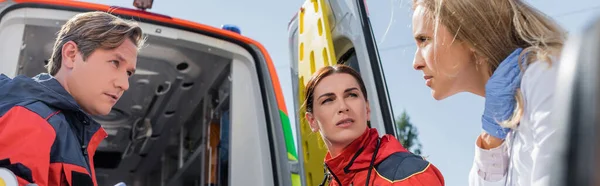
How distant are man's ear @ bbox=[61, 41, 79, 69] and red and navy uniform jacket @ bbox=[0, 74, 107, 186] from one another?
0.08 metres

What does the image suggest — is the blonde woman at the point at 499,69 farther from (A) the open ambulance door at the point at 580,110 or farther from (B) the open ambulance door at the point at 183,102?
(B) the open ambulance door at the point at 183,102

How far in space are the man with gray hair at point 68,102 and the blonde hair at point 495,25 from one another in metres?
1.05

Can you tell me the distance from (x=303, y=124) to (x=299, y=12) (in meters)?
0.65

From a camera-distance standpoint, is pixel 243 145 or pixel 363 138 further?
pixel 243 145

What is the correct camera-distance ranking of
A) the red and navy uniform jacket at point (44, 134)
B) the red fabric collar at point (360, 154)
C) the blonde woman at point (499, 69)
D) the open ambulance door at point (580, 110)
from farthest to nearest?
1. the red fabric collar at point (360, 154)
2. the red and navy uniform jacket at point (44, 134)
3. the blonde woman at point (499, 69)
4. the open ambulance door at point (580, 110)

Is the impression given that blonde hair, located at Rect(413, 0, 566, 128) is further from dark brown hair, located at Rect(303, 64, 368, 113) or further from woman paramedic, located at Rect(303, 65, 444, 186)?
dark brown hair, located at Rect(303, 64, 368, 113)

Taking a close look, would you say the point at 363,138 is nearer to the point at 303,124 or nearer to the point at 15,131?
the point at 15,131

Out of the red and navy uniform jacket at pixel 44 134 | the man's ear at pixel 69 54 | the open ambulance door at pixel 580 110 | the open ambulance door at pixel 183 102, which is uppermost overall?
the open ambulance door at pixel 183 102

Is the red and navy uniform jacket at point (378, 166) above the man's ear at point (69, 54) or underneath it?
underneath

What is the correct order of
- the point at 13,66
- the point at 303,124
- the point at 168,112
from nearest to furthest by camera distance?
the point at 13,66
the point at 303,124
the point at 168,112

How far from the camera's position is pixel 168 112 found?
5.01 m

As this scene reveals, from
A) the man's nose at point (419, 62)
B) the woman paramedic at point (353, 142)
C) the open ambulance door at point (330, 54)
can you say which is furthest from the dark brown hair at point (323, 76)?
the man's nose at point (419, 62)

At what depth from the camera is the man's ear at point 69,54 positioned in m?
1.83

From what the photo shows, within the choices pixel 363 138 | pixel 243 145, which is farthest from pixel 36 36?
pixel 363 138
